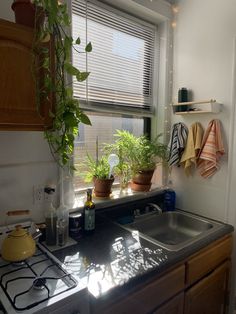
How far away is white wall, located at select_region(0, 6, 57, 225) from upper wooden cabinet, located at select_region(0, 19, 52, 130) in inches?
11.0

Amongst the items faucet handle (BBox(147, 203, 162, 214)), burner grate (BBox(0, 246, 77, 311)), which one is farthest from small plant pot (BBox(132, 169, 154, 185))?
burner grate (BBox(0, 246, 77, 311))

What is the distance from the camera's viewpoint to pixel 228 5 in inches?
64.9

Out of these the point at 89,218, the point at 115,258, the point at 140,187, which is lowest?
the point at 115,258

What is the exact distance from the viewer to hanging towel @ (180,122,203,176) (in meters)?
1.79

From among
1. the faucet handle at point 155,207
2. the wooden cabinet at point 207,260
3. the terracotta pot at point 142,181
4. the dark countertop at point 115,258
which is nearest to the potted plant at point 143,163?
the terracotta pot at point 142,181

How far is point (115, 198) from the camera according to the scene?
173 centimetres

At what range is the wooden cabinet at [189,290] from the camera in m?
1.08

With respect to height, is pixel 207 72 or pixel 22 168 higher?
pixel 207 72

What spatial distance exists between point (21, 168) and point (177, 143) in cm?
116

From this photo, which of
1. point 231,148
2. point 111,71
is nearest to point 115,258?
point 231,148

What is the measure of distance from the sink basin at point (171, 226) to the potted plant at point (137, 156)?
10.0 inches

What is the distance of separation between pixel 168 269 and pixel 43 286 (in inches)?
24.2

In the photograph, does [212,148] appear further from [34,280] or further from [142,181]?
[34,280]

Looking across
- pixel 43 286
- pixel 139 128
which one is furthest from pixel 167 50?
pixel 43 286
